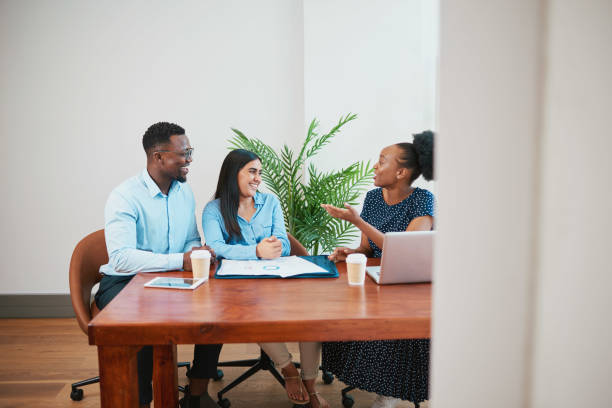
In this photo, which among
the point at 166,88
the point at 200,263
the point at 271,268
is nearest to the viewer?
the point at 200,263

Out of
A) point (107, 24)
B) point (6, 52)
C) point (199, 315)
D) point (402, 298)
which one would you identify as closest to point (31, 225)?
point (6, 52)

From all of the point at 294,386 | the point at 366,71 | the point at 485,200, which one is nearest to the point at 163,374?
the point at 294,386

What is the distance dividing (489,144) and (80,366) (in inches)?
114

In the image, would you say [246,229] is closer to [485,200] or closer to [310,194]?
[310,194]

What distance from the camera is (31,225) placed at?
3512 mm

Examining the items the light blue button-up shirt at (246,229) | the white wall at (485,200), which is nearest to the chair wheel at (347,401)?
the light blue button-up shirt at (246,229)

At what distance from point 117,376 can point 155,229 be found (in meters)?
0.96

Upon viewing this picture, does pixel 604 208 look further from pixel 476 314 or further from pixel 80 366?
pixel 80 366

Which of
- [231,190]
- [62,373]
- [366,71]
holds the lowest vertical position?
Answer: [62,373]

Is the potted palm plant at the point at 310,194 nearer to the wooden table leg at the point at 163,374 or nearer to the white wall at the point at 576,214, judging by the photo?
the wooden table leg at the point at 163,374

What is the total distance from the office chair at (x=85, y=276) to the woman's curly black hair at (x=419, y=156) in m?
1.55

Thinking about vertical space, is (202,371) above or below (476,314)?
below

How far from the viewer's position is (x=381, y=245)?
1.94 metres

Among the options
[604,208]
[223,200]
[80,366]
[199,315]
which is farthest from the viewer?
[80,366]
